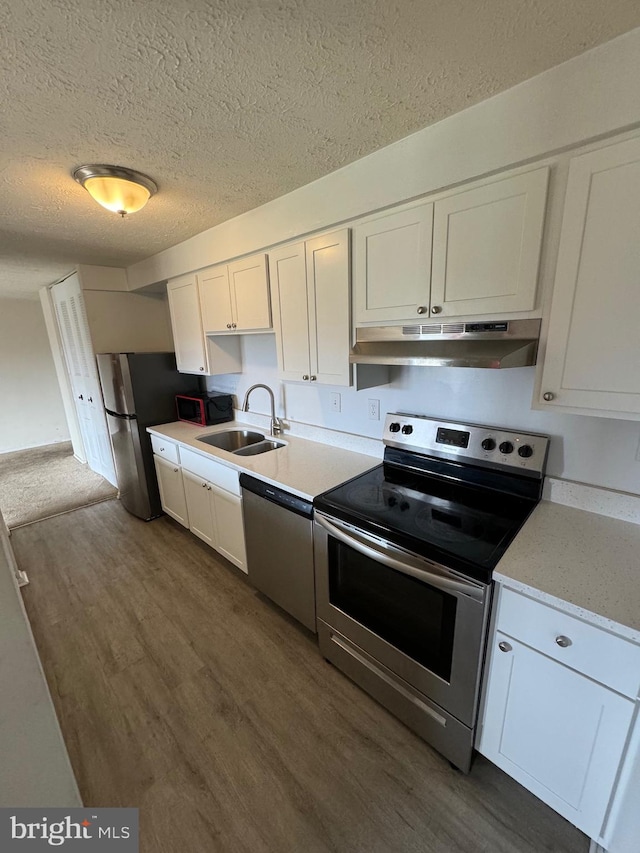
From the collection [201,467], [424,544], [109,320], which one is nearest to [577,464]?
[424,544]

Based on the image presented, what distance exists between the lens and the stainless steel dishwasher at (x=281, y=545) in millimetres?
1741

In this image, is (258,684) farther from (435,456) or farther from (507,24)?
(507,24)

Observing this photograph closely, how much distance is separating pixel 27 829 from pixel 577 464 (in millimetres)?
1895

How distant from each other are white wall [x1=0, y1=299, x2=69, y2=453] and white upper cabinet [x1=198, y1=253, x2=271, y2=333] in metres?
4.44

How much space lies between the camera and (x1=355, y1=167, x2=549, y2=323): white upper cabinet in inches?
45.6

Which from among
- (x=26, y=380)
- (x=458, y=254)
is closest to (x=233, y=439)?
(x=458, y=254)

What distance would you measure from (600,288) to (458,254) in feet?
1.55

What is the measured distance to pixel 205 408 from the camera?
2945 mm

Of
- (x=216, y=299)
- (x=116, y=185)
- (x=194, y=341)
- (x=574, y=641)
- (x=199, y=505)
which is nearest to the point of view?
(x=574, y=641)

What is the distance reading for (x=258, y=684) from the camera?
1.72m

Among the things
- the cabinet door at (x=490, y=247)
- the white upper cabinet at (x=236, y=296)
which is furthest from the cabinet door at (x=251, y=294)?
the cabinet door at (x=490, y=247)

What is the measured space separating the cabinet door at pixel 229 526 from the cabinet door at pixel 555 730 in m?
1.49

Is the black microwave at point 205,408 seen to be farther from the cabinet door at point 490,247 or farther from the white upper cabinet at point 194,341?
the cabinet door at point 490,247

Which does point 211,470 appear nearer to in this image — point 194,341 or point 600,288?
point 194,341
